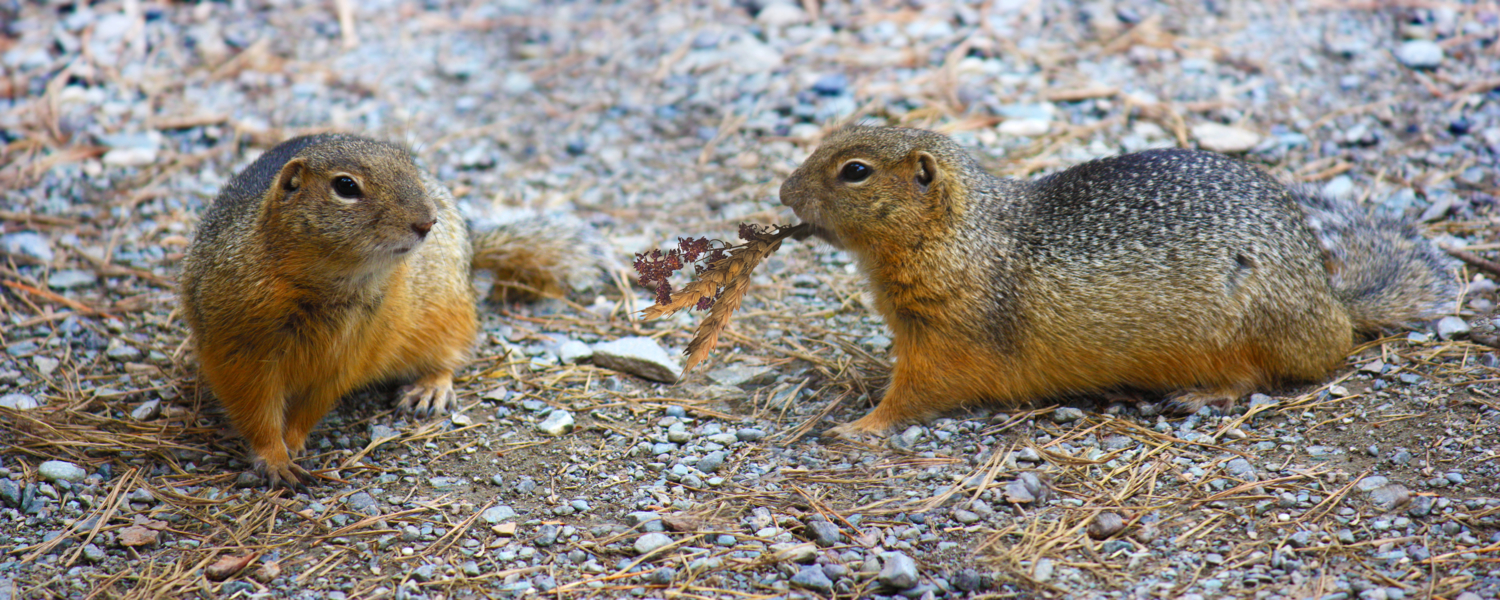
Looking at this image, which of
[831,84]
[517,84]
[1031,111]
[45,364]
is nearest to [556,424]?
[45,364]

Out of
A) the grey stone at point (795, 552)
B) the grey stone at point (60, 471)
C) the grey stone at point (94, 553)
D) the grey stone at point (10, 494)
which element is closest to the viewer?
the grey stone at point (795, 552)

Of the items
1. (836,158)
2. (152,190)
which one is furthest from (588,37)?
(836,158)

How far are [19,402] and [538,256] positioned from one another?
2256mm

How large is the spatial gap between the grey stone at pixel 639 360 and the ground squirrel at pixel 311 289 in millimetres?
702

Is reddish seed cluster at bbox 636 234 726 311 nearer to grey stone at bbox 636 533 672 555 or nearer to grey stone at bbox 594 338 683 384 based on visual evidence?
grey stone at bbox 594 338 683 384

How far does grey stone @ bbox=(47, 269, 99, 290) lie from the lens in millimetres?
5285

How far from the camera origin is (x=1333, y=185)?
5656 millimetres

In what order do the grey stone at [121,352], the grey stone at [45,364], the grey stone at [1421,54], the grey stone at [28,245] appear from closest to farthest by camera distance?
the grey stone at [45,364] < the grey stone at [121,352] < the grey stone at [28,245] < the grey stone at [1421,54]

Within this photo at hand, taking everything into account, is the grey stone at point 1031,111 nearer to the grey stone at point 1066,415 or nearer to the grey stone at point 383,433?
the grey stone at point 1066,415

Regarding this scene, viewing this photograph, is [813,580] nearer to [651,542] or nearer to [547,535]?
[651,542]

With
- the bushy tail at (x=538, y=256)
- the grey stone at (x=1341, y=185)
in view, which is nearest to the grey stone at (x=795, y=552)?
the bushy tail at (x=538, y=256)

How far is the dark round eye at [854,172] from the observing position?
4172 mm

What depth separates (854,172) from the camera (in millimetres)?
4195

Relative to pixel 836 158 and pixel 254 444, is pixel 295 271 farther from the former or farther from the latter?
pixel 836 158
